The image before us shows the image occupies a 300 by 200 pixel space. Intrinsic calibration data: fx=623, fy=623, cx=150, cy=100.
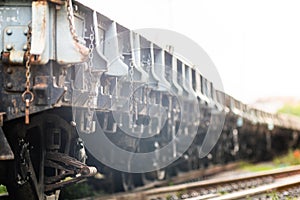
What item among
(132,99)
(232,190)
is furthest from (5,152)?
(232,190)

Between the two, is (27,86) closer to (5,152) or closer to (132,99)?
(5,152)

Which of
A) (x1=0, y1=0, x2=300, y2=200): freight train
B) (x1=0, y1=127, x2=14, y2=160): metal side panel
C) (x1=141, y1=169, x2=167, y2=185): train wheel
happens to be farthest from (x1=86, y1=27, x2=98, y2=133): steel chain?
(x1=141, y1=169, x2=167, y2=185): train wheel

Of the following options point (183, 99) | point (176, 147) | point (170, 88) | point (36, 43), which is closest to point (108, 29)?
point (36, 43)

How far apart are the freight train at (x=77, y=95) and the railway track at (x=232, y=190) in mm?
539

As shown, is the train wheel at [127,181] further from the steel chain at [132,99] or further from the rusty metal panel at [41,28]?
the rusty metal panel at [41,28]

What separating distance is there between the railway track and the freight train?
1.77 feet

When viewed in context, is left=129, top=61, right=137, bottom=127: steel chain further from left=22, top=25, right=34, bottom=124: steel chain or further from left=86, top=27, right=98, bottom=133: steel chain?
left=22, top=25, right=34, bottom=124: steel chain

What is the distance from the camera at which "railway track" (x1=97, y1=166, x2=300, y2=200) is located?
8445 mm

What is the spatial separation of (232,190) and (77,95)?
5.51 m

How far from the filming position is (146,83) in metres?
6.94

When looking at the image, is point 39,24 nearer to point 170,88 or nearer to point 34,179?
point 34,179

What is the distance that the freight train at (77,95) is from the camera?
445 cm

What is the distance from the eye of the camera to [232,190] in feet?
32.9

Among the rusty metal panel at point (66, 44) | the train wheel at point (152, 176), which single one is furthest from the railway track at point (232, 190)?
the rusty metal panel at point (66, 44)
